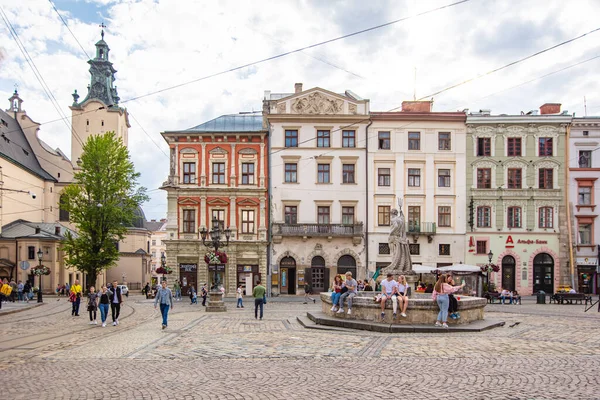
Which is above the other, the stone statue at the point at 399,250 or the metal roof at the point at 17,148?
the metal roof at the point at 17,148

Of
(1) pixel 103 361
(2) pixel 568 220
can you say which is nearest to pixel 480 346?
(1) pixel 103 361

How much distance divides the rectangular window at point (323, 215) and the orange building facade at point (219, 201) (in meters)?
4.06

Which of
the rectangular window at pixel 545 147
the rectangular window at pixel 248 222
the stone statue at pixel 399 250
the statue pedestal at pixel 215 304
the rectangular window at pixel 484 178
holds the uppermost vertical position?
the rectangular window at pixel 545 147

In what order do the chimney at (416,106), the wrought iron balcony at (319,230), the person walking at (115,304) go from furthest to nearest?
the chimney at (416,106) → the wrought iron balcony at (319,230) → the person walking at (115,304)

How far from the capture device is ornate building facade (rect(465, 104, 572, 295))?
44.7 meters

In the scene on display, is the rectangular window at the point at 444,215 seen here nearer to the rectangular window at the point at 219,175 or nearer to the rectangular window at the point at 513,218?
the rectangular window at the point at 513,218

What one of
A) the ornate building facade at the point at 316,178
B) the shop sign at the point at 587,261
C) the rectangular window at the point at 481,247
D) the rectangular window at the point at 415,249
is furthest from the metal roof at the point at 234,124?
the shop sign at the point at 587,261

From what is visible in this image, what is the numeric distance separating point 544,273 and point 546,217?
4.25 m

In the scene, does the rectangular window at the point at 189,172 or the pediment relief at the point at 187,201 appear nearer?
the pediment relief at the point at 187,201

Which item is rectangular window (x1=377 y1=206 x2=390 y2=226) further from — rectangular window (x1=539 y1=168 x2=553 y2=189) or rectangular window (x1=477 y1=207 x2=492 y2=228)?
rectangular window (x1=539 y1=168 x2=553 y2=189)

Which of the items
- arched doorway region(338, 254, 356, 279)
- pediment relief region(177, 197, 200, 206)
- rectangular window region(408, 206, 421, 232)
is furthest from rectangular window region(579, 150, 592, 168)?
pediment relief region(177, 197, 200, 206)

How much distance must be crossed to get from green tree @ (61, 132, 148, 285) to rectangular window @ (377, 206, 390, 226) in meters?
19.2

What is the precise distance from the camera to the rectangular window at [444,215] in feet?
148

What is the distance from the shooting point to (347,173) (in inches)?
1786
